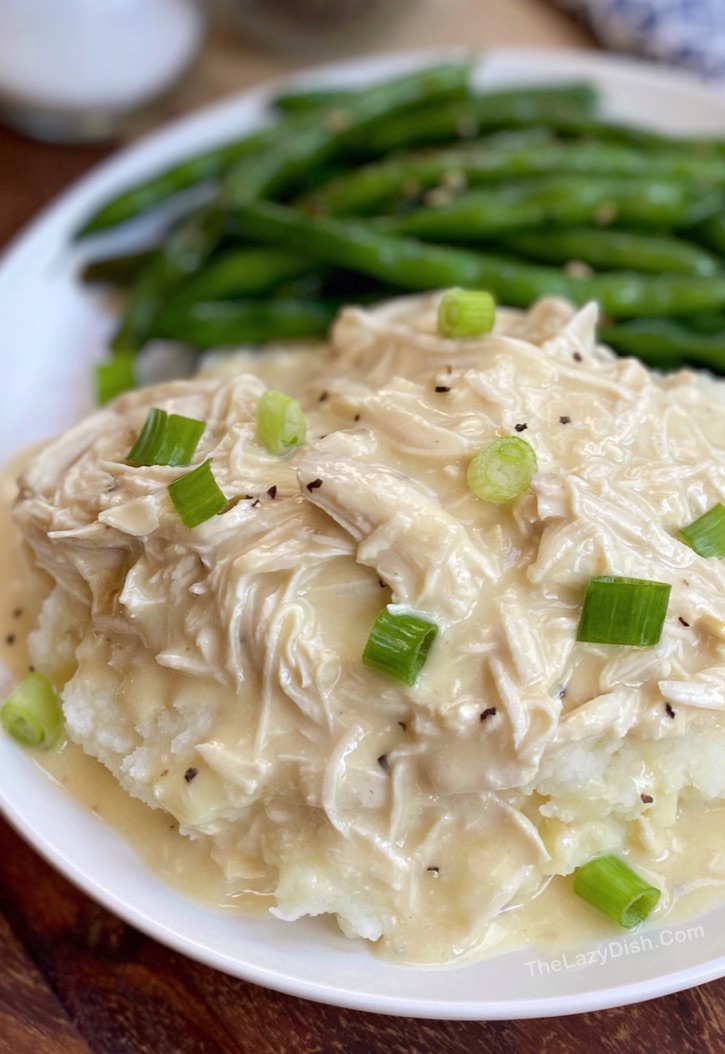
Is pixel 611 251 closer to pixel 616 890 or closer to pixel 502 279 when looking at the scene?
pixel 502 279

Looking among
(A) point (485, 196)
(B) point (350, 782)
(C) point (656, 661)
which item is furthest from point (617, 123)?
(B) point (350, 782)

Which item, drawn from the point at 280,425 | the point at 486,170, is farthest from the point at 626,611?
the point at 486,170

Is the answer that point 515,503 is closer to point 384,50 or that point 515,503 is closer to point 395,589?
point 395,589

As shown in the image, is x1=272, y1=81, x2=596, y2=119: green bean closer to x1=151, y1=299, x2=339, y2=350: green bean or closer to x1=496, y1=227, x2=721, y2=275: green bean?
x1=496, y1=227, x2=721, y2=275: green bean

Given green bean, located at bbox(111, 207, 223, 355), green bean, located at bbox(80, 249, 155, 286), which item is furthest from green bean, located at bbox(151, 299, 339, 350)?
green bean, located at bbox(80, 249, 155, 286)

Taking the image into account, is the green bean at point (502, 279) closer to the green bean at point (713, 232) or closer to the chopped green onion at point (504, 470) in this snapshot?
the green bean at point (713, 232)

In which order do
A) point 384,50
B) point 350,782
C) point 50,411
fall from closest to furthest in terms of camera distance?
1. point 350,782
2. point 50,411
3. point 384,50
